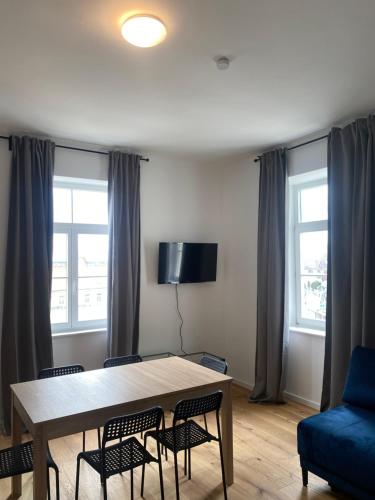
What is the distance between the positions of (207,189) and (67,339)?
2661 millimetres

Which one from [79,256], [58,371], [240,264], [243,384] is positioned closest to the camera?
[58,371]

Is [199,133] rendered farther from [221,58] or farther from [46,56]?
[46,56]

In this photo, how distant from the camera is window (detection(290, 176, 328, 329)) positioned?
4.29 metres

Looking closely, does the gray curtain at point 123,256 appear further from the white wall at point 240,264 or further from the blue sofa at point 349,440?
the blue sofa at point 349,440

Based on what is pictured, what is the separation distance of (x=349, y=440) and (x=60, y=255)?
3.37 meters

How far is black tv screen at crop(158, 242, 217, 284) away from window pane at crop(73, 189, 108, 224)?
0.81 m

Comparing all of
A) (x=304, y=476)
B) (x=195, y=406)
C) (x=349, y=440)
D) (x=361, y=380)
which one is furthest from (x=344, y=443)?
(x=195, y=406)

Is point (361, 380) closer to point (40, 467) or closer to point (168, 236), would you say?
point (40, 467)

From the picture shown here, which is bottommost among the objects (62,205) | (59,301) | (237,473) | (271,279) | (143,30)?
(237,473)

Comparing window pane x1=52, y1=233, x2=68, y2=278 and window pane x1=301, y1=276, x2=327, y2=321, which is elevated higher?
window pane x1=52, y1=233, x2=68, y2=278

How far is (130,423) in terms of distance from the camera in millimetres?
2199

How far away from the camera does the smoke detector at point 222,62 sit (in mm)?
2521

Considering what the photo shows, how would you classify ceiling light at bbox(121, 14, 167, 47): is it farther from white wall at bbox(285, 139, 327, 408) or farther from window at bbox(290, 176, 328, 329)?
window at bbox(290, 176, 328, 329)

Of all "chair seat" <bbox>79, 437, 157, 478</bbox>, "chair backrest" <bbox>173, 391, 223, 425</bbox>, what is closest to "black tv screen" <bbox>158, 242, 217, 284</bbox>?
"chair backrest" <bbox>173, 391, 223, 425</bbox>
